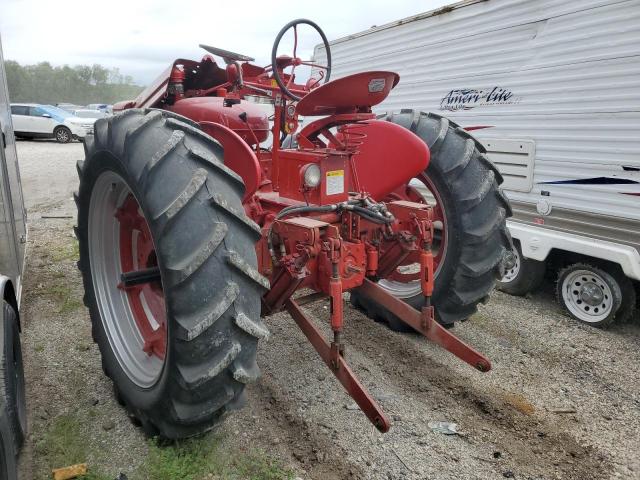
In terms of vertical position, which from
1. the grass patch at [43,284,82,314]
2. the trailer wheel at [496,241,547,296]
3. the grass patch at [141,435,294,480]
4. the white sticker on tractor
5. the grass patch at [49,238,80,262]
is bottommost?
the grass patch at [49,238,80,262]

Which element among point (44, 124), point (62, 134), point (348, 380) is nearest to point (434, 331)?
point (348, 380)

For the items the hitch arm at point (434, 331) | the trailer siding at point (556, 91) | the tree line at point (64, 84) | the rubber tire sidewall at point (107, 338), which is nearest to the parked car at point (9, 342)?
the rubber tire sidewall at point (107, 338)

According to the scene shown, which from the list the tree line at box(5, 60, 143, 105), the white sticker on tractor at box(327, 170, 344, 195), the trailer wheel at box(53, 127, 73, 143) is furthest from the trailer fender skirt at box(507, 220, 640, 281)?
the tree line at box(5, 60, 143, 105)

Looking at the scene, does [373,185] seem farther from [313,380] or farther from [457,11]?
[457,11]

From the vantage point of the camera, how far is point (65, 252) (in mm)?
5996

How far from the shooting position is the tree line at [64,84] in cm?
5216

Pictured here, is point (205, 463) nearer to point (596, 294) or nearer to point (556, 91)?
point (596, 294)

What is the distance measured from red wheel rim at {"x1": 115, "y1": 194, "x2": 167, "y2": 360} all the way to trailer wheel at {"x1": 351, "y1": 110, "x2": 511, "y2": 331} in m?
1.86

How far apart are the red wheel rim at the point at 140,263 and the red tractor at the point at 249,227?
0.4 inches

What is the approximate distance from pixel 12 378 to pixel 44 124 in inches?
835

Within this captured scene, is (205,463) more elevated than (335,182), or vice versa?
(335,182)

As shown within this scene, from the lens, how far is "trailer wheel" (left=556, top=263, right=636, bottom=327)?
434 centimetres

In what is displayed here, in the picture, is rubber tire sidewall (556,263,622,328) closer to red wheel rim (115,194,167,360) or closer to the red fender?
the red fender

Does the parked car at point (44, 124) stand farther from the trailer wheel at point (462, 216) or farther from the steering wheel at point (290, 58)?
the trailer wheel at point (462, 216)
